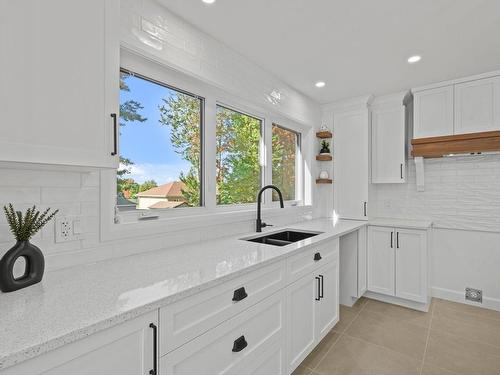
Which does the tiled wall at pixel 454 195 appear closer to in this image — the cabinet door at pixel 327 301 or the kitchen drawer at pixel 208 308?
the cabinet door at pixel 327 301

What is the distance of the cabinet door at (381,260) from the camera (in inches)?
118

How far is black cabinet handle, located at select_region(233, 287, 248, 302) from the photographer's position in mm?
1284

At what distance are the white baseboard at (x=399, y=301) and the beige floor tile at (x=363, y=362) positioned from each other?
99cm

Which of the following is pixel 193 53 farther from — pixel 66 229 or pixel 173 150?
pixel 66 229

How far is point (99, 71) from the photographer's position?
1.15 metres

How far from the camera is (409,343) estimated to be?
229cm

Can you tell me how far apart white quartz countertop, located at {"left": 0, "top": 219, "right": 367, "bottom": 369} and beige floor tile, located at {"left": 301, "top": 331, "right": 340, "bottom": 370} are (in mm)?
1032

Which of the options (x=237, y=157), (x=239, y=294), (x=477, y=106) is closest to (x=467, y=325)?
(x=477, y=106)

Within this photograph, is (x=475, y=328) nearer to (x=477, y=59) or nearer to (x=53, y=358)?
(x=477, y=59)

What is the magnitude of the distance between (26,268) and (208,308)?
0.72m

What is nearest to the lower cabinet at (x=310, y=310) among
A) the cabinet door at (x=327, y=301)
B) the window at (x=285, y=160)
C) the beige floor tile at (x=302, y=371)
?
the cabinet door at (x=327, y=301)

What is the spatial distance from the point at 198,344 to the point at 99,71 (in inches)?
48.1

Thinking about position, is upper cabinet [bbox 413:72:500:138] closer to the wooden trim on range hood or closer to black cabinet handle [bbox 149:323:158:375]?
the wooden trim on range hood

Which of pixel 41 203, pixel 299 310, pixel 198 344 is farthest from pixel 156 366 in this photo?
pixel 299 310
